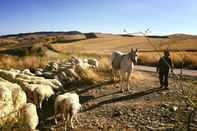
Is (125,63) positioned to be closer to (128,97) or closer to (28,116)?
(128,97)

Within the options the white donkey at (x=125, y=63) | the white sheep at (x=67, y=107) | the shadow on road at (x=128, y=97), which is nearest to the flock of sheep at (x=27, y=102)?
the white sheep at (x=67, y=107)

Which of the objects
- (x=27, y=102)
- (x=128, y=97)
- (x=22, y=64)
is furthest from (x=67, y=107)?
(x=22, y=64)

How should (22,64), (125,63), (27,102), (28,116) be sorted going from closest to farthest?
1. (28,116)
2. (27,102)
3. (125,63)
4. (22,64)

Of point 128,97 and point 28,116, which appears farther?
point 128,97

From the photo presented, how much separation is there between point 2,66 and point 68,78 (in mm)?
7119

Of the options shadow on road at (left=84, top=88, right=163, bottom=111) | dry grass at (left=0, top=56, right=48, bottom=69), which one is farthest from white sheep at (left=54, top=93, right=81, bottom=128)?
dry grass at (left=0, top=56, right=48, bottom=69)

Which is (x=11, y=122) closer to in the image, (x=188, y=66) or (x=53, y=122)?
(x=53, y=122)

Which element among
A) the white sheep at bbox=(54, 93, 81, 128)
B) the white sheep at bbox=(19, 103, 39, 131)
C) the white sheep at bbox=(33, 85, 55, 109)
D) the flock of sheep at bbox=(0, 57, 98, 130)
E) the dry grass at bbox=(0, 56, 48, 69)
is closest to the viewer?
the flock of sheep at bbox=(0, 57, 98, 130)

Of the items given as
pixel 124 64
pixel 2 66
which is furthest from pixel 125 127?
pixel 2 66

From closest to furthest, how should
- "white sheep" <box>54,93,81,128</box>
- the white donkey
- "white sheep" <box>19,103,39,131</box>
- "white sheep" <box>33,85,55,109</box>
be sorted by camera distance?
1. "white sheep" <box>19,103,39,131</box>
2. "white sheep" <box>54,93,81,128</box>
3. "white sheep" <box>33,85,55,109</box>
4. the white donkey

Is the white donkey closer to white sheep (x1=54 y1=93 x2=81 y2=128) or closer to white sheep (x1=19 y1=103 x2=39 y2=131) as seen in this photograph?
white sheep (x1=54 y1=93 x2=81 y2=128)

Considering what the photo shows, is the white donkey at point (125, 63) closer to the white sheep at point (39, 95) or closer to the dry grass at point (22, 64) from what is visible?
the white sheep at point (39, 95)

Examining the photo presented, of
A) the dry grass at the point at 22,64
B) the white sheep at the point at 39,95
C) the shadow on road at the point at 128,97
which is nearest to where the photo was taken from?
the white sheep at the point at 39,95

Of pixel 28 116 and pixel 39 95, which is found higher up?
pixel 28 116
